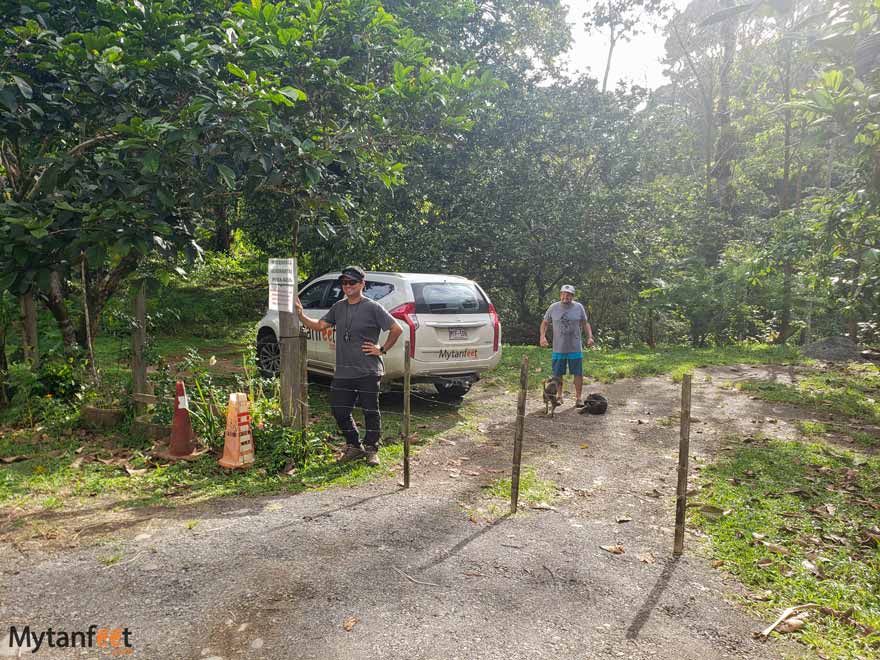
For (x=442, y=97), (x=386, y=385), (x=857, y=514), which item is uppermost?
(x=442, y=97)

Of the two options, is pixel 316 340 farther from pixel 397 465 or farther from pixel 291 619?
pixel 291 619

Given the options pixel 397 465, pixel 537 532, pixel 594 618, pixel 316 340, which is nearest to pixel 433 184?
pixel 316 340

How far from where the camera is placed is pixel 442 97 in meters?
7.37

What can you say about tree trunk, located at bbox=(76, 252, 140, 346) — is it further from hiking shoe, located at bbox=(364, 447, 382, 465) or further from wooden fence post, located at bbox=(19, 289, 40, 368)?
hiking shoe, located at bbox=(364, 447, 382, 465)

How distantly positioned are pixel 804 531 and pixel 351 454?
163 inches

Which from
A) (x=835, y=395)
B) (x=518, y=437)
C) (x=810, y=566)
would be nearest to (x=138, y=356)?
(x=518, y=437)

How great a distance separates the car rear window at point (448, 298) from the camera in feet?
26.5

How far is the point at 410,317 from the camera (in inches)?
309

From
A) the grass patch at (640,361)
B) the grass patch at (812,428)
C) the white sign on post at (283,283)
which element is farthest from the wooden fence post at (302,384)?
the grass patch at (812,428)

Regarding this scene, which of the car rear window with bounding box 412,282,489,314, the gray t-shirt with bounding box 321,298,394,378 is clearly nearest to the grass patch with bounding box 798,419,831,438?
the car rear window with bounding box 412,282,489,314

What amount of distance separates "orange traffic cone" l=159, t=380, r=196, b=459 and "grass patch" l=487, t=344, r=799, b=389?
6213 millimetres

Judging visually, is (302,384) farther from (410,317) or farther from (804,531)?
(804,531)

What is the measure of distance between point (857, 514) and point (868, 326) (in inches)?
517

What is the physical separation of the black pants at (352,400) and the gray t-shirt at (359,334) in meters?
0.08
